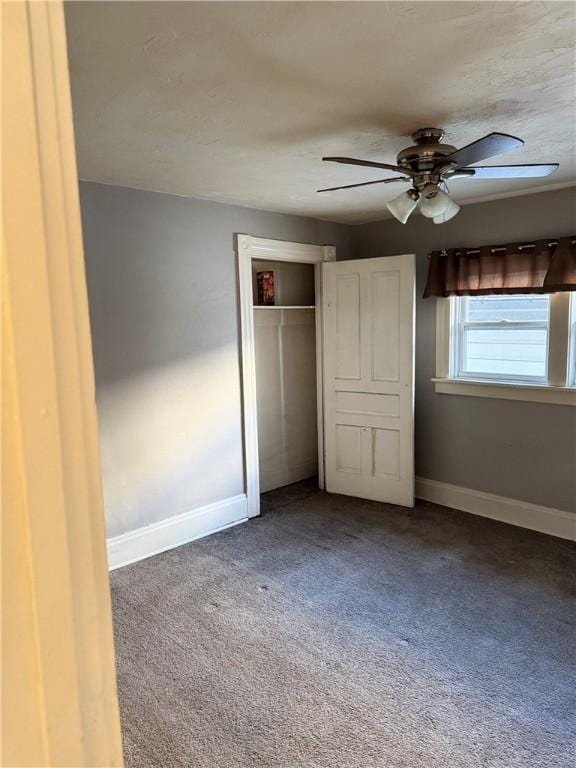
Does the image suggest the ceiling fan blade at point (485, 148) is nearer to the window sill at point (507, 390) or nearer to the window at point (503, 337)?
the window at point (503, 337)

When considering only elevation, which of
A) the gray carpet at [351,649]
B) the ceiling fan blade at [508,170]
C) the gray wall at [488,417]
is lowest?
the gray carpet at [351,649]

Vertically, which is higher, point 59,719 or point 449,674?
point 59,719

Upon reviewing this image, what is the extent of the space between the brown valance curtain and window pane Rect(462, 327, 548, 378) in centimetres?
32

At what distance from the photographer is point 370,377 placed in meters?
4.21

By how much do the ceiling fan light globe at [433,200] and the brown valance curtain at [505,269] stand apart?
4.68 feet

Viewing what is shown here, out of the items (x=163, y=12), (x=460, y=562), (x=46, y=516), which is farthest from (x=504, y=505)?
(x=46, y=516)

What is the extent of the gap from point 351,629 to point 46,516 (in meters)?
2.44

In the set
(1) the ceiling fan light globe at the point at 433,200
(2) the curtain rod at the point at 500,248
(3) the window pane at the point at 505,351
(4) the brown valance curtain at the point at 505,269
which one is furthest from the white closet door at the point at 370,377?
(1) the ceiling fan light globe at the point at 433,200

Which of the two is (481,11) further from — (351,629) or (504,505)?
(504,505)

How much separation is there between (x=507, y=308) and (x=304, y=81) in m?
2.58

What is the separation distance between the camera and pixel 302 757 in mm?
1853

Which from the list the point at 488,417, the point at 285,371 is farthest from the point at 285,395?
the point at 488,417

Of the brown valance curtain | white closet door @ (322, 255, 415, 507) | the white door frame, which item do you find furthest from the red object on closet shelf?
the brown valance curtain

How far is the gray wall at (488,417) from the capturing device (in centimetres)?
354
